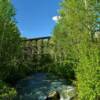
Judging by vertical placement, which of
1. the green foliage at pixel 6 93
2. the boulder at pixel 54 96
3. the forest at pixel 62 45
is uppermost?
the forest at pixel 62 45

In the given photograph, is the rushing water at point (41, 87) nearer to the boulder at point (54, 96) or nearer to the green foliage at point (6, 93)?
the boulder at point (54, 96)

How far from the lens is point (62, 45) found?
20.4 m

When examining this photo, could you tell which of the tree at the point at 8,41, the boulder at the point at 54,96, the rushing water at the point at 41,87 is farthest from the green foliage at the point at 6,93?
the tree at the point at 8,41

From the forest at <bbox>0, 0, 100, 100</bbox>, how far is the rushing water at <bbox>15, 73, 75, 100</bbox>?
422mm

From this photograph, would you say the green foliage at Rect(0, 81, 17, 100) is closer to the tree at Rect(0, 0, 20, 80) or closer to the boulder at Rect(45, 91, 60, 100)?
the boulder at Rect(45, 91, 60, 100)

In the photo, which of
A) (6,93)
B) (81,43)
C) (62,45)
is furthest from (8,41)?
(81,43)

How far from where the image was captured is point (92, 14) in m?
19.1

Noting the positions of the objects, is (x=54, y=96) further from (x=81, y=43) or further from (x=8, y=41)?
(x=8, y=41)

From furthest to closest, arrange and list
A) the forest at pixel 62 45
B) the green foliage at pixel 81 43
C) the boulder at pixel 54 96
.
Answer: the boulder at pixel 54 96, the forest at pixel 62 45, the green foliage at pixel 81 43

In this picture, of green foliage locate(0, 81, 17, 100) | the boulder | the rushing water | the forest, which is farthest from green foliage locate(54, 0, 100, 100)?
green foliage locate(0, 81, 17, 100)

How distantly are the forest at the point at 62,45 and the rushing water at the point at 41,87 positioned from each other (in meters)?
0.42

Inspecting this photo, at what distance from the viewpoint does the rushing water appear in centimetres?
1766

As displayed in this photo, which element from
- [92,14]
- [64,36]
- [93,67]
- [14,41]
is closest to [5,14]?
[14,41]

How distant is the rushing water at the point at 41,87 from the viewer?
17.7 m
